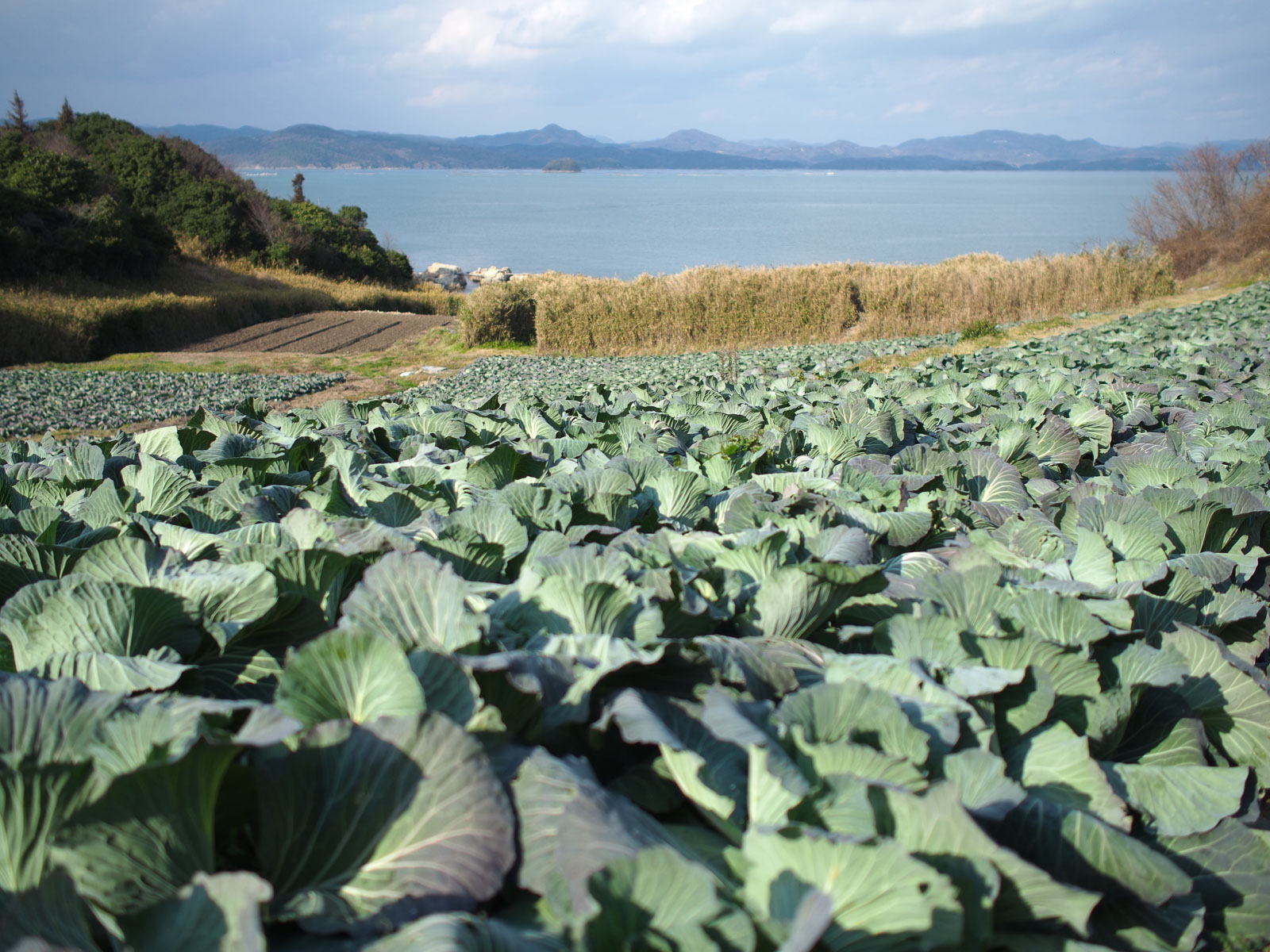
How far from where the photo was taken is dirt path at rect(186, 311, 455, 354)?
2678cm

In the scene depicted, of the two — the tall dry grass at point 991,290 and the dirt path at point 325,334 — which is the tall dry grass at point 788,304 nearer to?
the tall dry grass at point 991,290

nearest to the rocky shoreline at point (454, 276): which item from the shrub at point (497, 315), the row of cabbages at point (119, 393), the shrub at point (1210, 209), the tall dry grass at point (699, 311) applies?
the shrub at point (497, 315)

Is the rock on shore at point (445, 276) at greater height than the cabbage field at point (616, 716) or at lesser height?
greater

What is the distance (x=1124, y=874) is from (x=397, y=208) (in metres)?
155

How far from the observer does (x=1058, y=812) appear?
130cm

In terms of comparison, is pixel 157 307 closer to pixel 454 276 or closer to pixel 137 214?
pixel 137 214

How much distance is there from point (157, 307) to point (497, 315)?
13.0 m

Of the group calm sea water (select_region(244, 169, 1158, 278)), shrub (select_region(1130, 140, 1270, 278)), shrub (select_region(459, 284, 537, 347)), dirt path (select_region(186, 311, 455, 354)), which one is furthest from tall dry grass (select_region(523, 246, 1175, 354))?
shrub (select_region(1130, 140, 1270, 278))

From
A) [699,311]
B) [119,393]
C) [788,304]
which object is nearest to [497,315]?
[699,311]

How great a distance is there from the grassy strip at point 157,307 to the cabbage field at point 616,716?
2745 cm

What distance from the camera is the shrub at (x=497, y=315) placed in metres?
27.3

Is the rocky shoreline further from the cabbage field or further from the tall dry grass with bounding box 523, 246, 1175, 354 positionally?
the cabbage field

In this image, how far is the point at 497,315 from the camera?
27609 millimetres

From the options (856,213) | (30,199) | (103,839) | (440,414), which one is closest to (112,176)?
(30,199)
